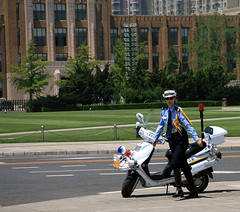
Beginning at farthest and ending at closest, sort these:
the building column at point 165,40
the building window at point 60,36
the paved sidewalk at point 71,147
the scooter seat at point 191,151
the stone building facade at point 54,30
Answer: the building column at point 165,40 → the building window at point 60,36 → the stone building facade at point 54,30 → the paved sidewalk at point 71,147 → the scooter seat at point 191,151

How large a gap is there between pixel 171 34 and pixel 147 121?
9900cm

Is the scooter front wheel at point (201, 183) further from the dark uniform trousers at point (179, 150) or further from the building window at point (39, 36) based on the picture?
the building window at point (39, 36)

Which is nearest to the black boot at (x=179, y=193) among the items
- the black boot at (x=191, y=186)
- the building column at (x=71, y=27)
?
the black boot at (x=191, y=186)

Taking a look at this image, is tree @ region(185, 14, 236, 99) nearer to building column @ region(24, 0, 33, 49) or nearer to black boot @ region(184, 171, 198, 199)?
building column @ region(24, 0, 33, 49)

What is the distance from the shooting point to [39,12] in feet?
310

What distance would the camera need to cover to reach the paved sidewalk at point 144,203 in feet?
28.5

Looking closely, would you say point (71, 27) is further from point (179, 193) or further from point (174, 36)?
point (179, 193)

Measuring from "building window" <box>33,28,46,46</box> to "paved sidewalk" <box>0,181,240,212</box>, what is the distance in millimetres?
85552

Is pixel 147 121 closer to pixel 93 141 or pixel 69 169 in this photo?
pixel 69 169

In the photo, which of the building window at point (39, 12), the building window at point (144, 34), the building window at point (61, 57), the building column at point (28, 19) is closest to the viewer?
the building column at point (28, 19)

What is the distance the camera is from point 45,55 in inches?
3755

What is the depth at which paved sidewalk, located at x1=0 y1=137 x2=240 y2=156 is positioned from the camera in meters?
20.3

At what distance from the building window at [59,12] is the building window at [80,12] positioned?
204 cm

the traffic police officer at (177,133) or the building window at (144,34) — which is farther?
the building window at (144,34)
